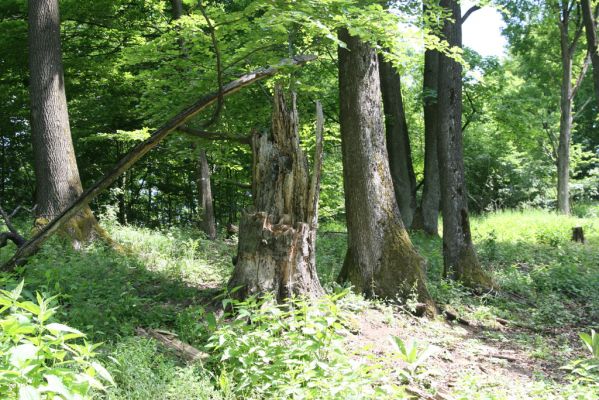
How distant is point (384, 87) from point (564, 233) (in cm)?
631

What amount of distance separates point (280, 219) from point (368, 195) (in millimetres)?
1743

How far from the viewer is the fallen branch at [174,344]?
176 inches

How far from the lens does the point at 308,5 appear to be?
5.56 metres

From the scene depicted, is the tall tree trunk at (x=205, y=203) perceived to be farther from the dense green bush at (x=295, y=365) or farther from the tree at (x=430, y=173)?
the dense green bush at (x=295, y=365)

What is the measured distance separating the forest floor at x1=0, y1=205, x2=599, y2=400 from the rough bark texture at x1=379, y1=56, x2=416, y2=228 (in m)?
3.19

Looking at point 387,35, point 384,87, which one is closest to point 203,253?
point 387,35

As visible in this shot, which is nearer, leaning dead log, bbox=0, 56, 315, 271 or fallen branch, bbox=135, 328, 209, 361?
fallen branch, bbox=135, 328, 209, 361

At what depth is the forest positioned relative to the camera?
3969 millimetres

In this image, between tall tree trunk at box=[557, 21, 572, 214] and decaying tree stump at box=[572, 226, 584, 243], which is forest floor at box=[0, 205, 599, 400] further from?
tall tree trunk at box=[557, 21, 572, 214]

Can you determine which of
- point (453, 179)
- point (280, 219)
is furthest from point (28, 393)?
point (453, 179)

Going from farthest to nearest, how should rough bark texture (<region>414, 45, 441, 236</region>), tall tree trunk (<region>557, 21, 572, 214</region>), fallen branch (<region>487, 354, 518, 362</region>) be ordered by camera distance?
tall tree trunk (<region>557, 21, 572, 214</region>), rough bark texture (<region>414, 45, 441, 236</region>), fallen branch (<region>487, 354, 518, 362</region>)

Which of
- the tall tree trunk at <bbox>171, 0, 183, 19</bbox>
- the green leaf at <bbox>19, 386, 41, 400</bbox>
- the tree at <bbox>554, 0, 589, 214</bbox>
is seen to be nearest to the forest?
the green leaf at <bbox>19, 386, 41, 400</bbox>

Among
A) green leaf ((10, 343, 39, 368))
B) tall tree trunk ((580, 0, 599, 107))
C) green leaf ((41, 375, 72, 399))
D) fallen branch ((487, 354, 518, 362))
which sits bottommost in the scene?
fallen branch ((487, 354, 518, 362))

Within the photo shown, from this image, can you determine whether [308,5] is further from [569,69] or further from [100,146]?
[569,69]
